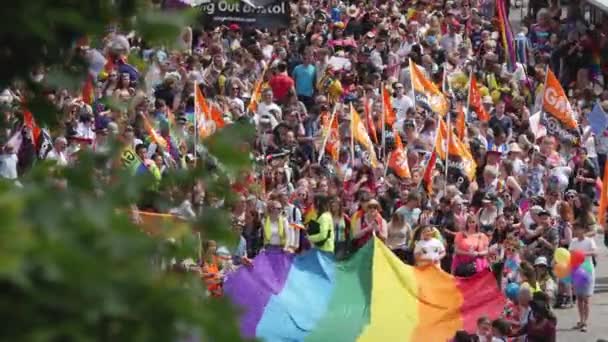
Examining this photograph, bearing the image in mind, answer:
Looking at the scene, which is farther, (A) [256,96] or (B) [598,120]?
(B) [598,120]

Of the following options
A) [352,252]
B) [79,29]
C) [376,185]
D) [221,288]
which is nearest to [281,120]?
[376,185]

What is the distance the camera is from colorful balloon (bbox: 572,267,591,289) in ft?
59.8

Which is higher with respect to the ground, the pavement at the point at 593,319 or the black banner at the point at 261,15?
the black banner at the point at 261,15

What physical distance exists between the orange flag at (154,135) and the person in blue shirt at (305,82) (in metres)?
5.53

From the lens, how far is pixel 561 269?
18.3 metres

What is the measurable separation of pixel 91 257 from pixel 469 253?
48.4 ft

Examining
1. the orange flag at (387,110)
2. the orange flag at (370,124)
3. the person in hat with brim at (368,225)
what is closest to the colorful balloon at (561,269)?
the person in hat with brim at (368,225)

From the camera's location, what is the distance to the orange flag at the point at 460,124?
23.6 m

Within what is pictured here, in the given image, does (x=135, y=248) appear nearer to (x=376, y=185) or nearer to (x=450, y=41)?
(x=376, y=185)

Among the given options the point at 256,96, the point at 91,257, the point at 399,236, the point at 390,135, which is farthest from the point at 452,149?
the point at 91,257

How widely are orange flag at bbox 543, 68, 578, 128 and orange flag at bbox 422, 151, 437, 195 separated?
268 centimetres

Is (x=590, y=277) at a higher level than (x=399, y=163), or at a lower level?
higher

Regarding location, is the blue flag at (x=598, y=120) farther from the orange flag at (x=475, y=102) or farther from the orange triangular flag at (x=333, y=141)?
the orange triangular flag at (x=333, y=141)

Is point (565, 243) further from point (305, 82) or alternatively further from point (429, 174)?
point (305, 82)
